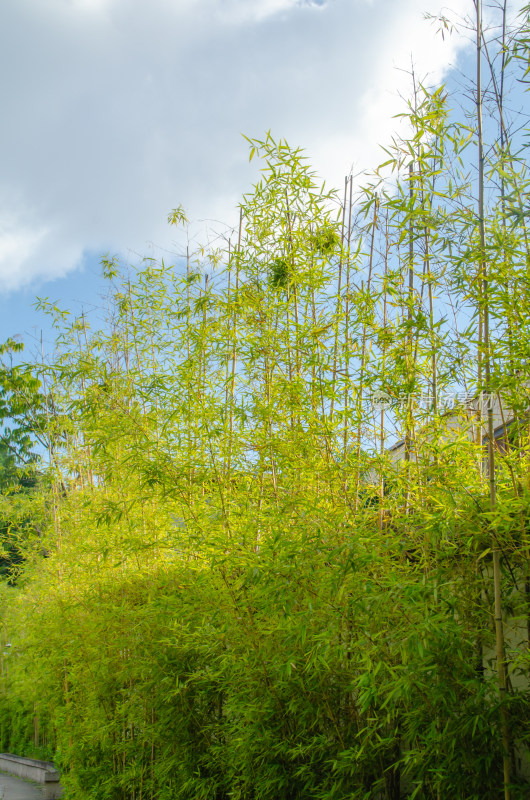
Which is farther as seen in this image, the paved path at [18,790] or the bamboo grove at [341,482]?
the paved path at [18,790]

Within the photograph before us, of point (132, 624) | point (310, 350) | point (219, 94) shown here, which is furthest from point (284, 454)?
point (219, 94)

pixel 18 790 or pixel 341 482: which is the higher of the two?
pixel 341 482

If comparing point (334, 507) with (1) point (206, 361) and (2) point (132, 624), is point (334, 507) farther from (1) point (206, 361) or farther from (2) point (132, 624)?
(2) point (132, 624)

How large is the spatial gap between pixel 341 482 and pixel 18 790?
733 cm

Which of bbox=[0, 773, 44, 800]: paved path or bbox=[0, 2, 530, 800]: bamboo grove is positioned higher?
bbox=[0, 2, 530, 800]: bamboo grove

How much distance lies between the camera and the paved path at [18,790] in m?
7.45

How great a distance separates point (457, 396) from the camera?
285 centimetres

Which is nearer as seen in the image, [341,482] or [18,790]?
Answer: [341,482]

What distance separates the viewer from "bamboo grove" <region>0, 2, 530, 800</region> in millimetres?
2307

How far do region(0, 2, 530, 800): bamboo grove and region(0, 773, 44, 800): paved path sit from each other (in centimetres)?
323

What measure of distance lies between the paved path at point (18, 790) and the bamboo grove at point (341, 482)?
3.23m

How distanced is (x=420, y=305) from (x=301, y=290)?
0.81 meters

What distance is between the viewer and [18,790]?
788 cm

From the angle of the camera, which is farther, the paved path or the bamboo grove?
the paved path
